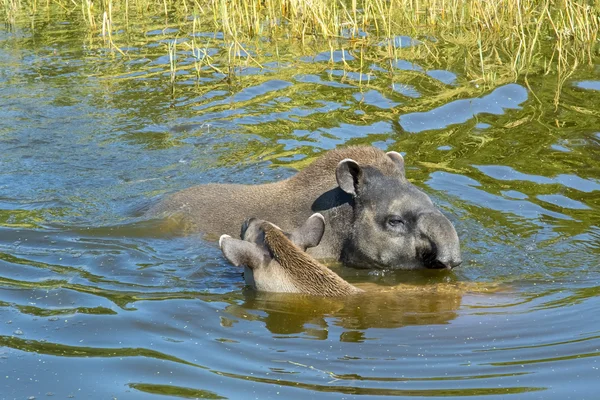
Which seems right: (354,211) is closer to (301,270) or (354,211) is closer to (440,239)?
(440,239)

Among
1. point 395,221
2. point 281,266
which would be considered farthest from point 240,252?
point 395,221

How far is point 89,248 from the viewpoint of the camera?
10641mm

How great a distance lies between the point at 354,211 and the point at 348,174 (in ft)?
1.57

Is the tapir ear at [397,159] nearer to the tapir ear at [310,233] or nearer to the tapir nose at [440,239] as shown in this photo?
the tapir nose at [440,239]

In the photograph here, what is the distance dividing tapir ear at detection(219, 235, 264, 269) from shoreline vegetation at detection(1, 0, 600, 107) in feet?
27.0

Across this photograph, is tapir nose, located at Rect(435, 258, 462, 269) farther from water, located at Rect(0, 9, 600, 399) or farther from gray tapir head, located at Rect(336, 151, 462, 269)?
water, located at Rect(0, 9, 600, 399)

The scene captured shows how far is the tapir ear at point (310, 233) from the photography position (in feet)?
30.6

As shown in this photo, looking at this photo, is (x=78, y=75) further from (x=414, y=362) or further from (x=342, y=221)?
(x=414, y=362)

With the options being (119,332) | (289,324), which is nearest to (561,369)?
(289,324)

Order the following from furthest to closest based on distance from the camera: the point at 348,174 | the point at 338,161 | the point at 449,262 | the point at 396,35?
the point at 396,35 → the point at 338,161 → the point at 348,174 → the point at 449,262

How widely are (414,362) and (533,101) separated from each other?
9.21 m

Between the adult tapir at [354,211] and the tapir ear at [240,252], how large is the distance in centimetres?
160

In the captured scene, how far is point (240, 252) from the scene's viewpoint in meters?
8.87

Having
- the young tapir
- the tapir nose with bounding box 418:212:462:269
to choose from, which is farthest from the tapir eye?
the young tapir
